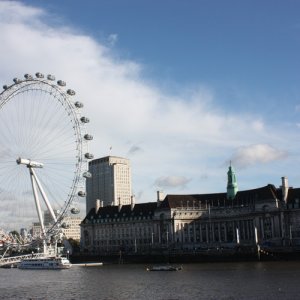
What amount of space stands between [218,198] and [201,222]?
7.25m

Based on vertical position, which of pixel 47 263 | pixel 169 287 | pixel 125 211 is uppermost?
pixel 125 211

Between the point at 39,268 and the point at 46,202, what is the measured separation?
20.5 m

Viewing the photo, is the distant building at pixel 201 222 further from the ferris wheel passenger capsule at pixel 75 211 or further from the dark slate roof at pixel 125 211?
the ferris wheel passenger capsule at pixel 75 211

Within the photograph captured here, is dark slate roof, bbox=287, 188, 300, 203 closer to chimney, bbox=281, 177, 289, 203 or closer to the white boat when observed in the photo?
chimney, bbox=281, 177, 289, 203

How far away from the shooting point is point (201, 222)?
490 ft

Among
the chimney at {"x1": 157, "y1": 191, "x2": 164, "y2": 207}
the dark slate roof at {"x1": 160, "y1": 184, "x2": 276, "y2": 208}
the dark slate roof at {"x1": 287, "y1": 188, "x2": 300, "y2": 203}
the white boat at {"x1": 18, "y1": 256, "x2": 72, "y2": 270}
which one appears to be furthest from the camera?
the chimney at {"x1": 157, "y1": 191, "x2": 164, "y2": 207}

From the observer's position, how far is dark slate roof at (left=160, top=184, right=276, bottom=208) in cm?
13752

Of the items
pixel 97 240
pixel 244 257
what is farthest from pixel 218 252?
pixel 97 240

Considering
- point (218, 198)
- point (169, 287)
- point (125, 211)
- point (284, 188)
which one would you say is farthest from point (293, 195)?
point (169, 287)

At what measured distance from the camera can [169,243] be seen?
14962 cm

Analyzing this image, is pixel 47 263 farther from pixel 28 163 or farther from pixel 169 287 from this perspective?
pixel 169 287

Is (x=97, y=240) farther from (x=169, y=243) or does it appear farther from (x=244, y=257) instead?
(x=244, y=257)

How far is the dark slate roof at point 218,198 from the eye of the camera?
13752 centimetres

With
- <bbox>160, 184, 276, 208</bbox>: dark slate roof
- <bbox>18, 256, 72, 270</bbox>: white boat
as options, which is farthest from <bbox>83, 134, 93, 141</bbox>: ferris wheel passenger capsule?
<bbox>160, 184, 276, 208</bbox>: dark slate roof
